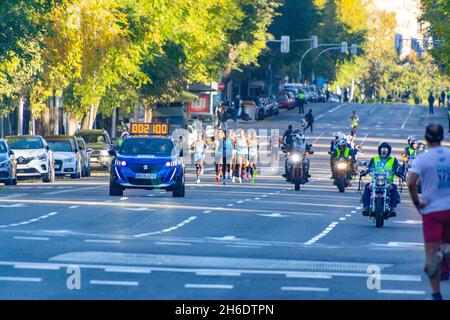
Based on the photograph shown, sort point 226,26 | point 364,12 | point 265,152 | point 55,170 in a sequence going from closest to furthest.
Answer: point 55,170, point 265,152, point 226,26, point 364,12

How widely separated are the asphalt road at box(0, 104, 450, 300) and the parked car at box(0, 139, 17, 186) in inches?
72.5

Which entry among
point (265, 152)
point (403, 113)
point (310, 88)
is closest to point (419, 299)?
point (265, 152)

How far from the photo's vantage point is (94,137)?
59562 mm

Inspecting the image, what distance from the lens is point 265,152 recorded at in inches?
3066

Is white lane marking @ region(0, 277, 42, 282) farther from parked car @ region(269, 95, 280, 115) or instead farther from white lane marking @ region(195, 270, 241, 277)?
parked car @ region(269, 95, 280, 115)

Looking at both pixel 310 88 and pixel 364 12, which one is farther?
pixel 364 12

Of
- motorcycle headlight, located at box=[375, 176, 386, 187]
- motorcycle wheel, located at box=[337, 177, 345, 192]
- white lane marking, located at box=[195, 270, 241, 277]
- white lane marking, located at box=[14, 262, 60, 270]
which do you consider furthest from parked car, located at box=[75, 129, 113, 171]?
white lane marking, located at box=[195, 270, 241, 277]

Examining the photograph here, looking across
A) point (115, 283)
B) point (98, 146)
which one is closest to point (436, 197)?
point (115, 283)

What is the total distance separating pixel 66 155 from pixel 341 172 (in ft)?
39.3

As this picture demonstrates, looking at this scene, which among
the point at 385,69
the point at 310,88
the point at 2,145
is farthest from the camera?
the point at 385,69

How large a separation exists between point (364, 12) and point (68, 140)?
13535cm

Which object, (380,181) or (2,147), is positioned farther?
(2,147)

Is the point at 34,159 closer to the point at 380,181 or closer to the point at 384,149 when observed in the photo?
the point at 384,149
